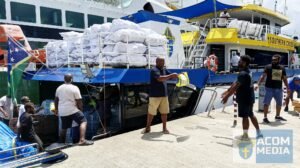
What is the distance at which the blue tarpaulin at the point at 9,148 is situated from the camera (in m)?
4.45

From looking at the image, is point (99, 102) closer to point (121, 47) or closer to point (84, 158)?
point (121, 47)

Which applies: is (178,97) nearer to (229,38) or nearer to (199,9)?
(199,9)

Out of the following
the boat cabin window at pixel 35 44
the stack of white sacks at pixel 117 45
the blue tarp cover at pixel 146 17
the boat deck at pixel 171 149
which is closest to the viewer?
the boat deck at pixel 171 149

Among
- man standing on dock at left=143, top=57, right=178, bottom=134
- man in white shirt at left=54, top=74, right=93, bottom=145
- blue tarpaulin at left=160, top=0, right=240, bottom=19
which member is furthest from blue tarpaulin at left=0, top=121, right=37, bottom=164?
blue tarpaulin at left=160, top=0, right=240, bottom=19

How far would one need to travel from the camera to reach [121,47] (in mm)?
6551

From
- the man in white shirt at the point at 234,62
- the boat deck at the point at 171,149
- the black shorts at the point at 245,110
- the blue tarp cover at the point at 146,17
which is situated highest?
the blue tarp cover at the point at 146,17

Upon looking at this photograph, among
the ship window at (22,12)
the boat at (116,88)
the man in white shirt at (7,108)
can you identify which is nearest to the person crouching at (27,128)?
the boat at (116,88)

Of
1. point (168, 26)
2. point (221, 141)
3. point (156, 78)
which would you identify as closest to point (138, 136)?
point (156, 78)

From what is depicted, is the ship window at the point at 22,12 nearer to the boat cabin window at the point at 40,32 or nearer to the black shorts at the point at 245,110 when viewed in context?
the boat cabin window at the point at 40,32

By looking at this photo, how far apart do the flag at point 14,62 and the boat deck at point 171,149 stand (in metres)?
3.38

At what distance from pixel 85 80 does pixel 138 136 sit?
6.30ft

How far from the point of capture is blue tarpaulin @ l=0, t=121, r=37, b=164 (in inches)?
175

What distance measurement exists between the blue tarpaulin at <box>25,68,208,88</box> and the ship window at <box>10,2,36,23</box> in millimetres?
5713

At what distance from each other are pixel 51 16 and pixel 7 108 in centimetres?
840
